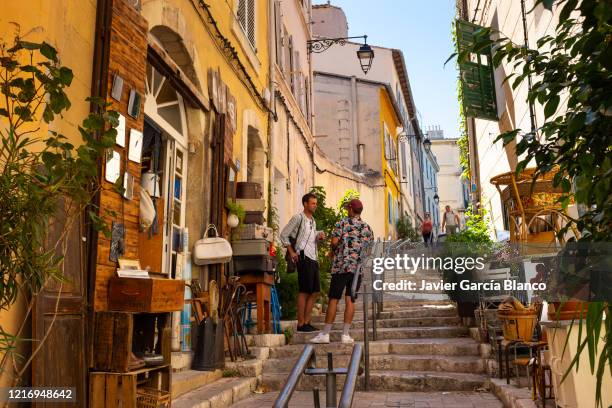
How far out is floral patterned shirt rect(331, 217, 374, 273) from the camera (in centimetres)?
709

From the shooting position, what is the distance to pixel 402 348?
7254 millimetres

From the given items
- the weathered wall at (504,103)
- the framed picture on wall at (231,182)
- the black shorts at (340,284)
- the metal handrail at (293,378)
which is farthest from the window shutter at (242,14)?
the metal handrail at (293,378)

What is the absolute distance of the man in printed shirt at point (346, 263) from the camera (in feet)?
23.2

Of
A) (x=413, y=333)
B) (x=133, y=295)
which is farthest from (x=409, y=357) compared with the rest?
(x=133, y=295)

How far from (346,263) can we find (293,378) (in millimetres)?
4573

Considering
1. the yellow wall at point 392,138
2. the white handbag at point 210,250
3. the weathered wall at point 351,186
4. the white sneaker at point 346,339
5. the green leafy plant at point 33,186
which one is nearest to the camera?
the green leafy plant at point 33,186

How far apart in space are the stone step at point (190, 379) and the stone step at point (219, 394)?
0.14 feet

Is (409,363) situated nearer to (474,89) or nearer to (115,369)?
(115,369)

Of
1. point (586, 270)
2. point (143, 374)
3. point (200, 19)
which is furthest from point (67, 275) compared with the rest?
point (200, 19)

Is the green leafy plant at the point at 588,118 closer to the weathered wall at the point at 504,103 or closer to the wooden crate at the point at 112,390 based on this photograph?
the wooden crate at the point at 112,390

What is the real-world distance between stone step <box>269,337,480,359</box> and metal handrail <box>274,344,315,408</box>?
13.2 ft

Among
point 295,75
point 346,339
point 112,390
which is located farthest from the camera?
point 295,75

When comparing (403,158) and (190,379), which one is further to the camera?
(403,158)

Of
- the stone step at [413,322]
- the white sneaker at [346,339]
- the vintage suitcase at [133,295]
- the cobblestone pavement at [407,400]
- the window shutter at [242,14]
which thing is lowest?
the cobblestone pavement at [407,400]
